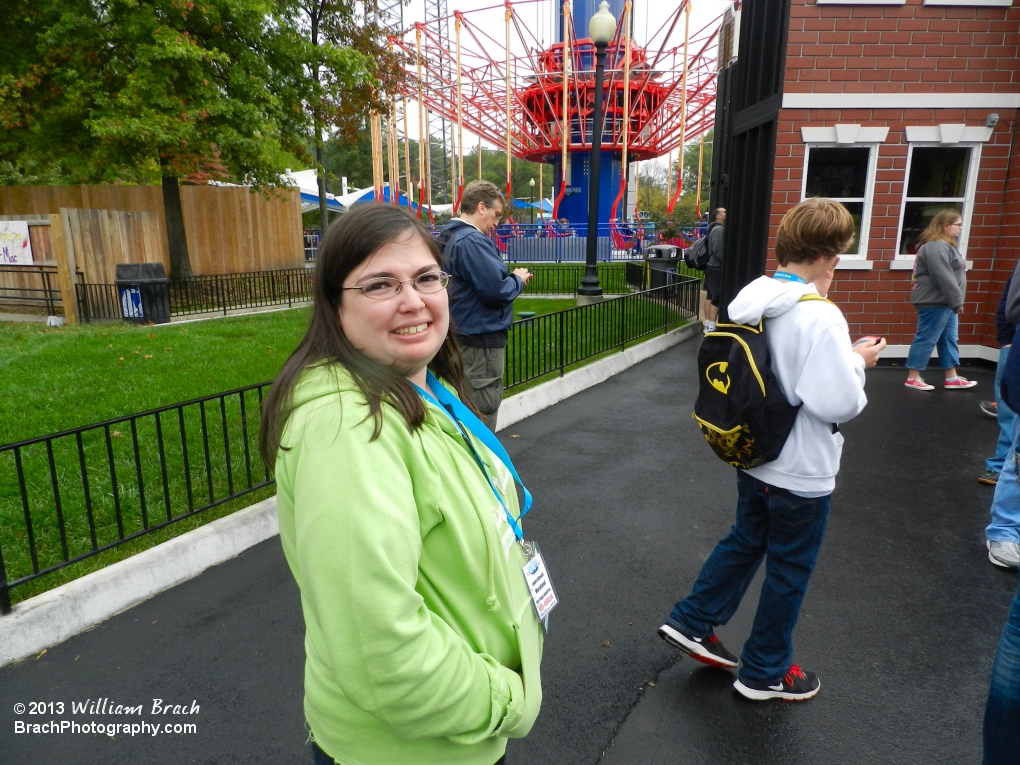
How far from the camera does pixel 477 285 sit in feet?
15.2

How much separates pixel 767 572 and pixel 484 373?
8.97 feet

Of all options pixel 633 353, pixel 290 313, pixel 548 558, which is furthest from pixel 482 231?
pixel 290 313

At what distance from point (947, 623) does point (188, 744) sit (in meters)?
3.59

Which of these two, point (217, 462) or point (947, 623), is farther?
point (217, 462)

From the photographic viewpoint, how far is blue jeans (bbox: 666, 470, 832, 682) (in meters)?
2.62

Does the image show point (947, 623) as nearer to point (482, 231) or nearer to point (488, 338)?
point (488, 338)

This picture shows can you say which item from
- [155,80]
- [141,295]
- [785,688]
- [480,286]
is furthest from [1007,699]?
[155,80]

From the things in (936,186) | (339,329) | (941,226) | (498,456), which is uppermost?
(936,186)

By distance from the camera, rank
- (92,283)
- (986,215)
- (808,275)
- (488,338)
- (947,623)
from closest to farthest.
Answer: (808,275)
(947,623)
(488,338)
(986,215)
(92,283)

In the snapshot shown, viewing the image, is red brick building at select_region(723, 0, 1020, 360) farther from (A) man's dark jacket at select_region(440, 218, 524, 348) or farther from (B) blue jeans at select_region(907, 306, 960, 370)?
(A) man's dark jacket at select_region(440, 218, 524, 348)

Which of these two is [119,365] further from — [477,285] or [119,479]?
[477,285]

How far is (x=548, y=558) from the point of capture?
4148 mm

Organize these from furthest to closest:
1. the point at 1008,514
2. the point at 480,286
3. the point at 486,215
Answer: the point at 486,215 → the point at 480,286 → the point at 1008,514

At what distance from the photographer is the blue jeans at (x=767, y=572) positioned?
2.62 m
